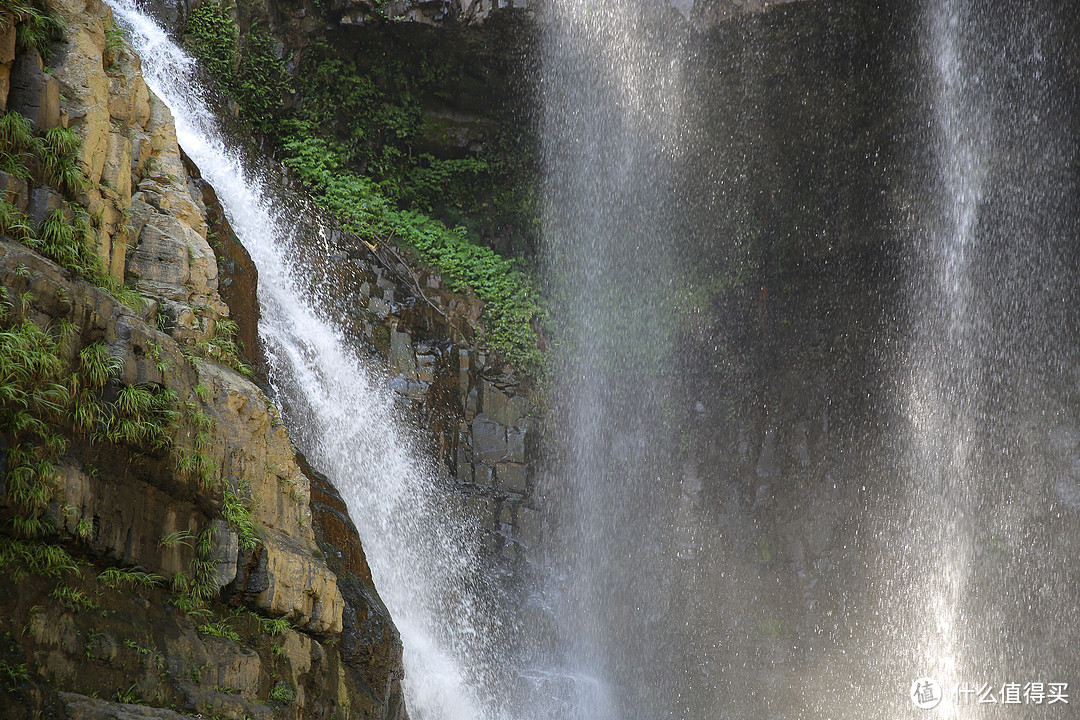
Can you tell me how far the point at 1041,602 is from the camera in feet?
33.4

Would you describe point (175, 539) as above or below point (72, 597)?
above

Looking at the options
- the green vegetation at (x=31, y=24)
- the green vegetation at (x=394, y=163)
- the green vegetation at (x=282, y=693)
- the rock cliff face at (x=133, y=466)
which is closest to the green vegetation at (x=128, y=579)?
the rock cliff face at (x=133, y=466)

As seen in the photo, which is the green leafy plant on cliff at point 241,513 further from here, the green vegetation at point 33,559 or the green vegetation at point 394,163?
the green vegetation at point 394,163

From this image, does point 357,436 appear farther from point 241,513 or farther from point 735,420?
point 735,420

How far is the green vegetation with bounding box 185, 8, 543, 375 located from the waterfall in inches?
35.9

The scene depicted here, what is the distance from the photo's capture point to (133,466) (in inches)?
161

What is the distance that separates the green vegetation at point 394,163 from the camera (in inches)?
439

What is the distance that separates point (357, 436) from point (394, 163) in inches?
197

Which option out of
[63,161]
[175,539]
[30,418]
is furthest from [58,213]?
[175,539]

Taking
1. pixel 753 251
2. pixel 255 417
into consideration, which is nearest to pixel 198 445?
pixel 255 417

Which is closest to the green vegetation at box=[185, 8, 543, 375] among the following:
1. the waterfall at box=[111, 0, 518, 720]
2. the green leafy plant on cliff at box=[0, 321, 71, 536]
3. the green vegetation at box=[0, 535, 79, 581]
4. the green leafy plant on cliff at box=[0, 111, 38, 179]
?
the waterfall at box=[111, 0, 518, 720]

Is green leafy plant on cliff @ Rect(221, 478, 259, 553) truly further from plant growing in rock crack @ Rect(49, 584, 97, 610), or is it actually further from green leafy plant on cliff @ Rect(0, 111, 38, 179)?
green leafy plant on cliff @ Rect(0, 111, 38, 179)

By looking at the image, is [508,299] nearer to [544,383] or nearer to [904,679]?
[544,383]

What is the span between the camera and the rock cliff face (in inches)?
139
